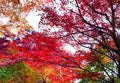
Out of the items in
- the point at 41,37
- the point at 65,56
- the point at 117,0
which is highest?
the point at 117,0

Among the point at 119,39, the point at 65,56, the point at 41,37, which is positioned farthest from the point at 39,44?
the point at 119,39

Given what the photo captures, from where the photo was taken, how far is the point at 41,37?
11.0 metres

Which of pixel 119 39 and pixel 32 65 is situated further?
pixel 32 65

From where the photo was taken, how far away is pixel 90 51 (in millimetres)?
11383

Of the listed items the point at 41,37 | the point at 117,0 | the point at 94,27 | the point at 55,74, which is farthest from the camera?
the point at 55,74

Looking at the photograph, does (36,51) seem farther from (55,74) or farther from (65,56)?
(55,74)

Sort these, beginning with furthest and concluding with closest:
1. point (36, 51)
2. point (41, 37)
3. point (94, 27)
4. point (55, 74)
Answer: point (55, 74) < point (36, 51) < point (41, 37) < point (94, 27)

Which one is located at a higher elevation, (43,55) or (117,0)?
(117,0)

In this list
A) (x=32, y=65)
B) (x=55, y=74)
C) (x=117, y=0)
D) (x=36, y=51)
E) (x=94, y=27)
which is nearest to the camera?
(x=117, y=0)

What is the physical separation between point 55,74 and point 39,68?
116 centimetres

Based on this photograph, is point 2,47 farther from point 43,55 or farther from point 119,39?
point 119,39

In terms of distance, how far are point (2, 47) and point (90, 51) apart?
9603 mm

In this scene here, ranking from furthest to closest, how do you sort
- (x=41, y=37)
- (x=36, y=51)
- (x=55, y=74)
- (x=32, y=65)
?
(x=55, y=74) < (x=32, y=65) < (x=36, y=51) < (x=41, y=37)

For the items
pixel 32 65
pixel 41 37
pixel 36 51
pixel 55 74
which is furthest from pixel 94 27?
pixel 55 74
